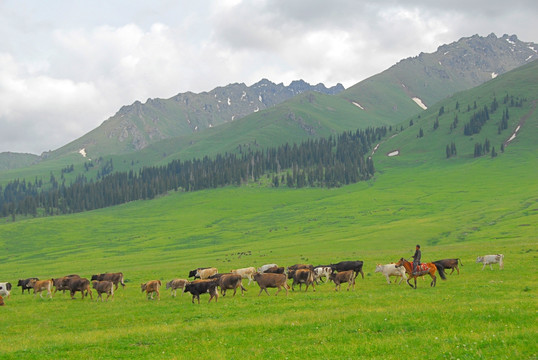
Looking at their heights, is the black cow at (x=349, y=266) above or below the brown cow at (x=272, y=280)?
below

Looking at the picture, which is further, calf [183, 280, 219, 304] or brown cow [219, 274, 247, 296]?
brown cow [219, 274, 247, 296]

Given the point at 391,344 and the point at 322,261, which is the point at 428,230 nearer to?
the point at 322,261

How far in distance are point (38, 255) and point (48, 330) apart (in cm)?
10228

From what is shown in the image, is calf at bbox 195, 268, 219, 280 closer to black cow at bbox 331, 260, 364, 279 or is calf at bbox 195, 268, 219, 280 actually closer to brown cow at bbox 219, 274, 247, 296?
brown cow at bbox 219, 274, 247, 296

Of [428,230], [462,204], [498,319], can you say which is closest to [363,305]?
[498,319]

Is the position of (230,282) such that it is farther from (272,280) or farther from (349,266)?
(349,266)

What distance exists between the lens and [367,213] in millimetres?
134875

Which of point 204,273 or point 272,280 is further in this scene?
point 204,273

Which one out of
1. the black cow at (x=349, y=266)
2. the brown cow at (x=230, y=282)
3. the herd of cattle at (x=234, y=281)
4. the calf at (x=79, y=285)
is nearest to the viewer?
the herd of cattle at (x=234, y=281)

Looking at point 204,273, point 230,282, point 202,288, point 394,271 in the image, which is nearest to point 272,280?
point 230,282

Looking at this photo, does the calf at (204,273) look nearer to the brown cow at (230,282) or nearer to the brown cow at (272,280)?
the brown cow at (230,282)

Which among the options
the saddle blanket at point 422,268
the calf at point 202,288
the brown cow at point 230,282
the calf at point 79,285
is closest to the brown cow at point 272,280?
the brown cow at point 230,282

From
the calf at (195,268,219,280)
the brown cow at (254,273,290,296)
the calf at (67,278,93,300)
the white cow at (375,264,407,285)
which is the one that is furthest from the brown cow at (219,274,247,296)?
the white cow at (375,264,407,285)

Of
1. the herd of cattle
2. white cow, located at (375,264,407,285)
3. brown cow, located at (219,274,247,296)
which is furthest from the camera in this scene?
white cow, located at (375,264,407,285)
